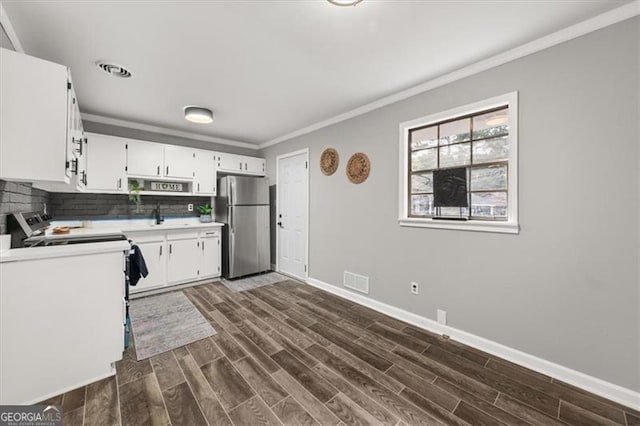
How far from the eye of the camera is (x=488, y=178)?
233 cm

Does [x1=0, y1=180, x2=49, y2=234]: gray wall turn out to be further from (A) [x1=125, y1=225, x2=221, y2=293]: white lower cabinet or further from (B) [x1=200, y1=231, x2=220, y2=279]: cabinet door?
(B) [x1=200, y1=231, x2=220, y2=279]: cabinet door

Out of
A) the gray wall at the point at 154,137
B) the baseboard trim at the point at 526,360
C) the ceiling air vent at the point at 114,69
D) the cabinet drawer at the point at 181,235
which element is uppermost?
the ceiling air vent at the point at 114,69

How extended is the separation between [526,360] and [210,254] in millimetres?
4179

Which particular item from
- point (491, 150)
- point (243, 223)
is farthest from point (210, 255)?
point (491, 150)

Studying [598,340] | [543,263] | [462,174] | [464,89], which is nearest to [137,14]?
[464,89]

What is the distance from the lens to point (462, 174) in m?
2.43

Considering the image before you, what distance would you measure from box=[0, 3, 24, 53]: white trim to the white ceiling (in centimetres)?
3

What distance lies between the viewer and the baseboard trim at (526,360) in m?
1.67

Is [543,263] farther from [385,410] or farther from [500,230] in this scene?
[385,410]

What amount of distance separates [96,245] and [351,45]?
2.55m

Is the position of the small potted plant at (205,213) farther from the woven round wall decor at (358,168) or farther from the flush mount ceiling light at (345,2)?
the flush mount ceiling light at (345,2)

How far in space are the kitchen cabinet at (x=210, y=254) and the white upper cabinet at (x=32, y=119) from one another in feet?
8.41

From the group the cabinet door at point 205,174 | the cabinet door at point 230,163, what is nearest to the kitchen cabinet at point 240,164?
the cabinet door at point 230,163

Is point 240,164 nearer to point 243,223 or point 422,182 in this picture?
point 243,223
